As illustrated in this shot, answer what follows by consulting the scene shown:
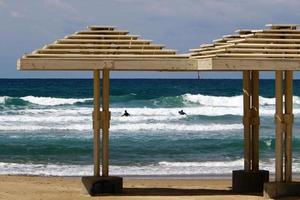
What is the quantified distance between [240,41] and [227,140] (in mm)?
13782

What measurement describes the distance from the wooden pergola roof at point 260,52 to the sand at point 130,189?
211cm

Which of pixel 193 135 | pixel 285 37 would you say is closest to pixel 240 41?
pixel 285 37

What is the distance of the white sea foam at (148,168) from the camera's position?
1942cm

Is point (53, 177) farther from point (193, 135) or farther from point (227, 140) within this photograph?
point (193, 135)

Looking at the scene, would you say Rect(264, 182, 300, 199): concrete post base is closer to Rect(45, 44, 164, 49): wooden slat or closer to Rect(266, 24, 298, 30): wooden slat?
Rect(266, 24, 298, 30): wooden slat

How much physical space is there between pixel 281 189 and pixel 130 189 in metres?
2.81

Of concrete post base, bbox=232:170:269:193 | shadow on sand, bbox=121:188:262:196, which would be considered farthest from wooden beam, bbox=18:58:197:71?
concrete post base, bbox=232:170:269:193

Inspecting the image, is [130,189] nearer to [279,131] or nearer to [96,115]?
[96,115]

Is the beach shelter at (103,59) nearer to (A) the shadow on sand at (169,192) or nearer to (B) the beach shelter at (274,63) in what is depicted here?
(A) the shadow on sand at (169,192)

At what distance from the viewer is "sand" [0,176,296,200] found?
1448cm

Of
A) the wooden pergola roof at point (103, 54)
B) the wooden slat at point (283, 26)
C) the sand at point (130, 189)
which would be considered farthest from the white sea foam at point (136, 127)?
the wooden slat at point (283, 26)

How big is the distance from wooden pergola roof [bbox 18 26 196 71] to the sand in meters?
1.95

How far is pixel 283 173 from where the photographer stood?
47.1ft

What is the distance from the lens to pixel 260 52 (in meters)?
13.4
